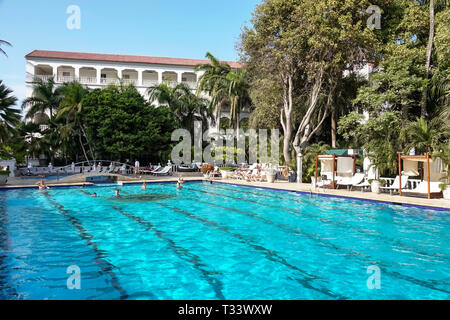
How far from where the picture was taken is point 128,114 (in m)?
26.7

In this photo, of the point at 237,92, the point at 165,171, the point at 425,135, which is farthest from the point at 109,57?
the point at 425,135

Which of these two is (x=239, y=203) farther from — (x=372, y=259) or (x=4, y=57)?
(x=4, y=57)

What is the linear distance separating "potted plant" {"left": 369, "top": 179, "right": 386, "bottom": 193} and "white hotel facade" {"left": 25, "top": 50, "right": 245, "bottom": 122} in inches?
912

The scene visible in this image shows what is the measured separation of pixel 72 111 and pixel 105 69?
39.4 feet

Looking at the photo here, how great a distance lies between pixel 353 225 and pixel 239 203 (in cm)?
479

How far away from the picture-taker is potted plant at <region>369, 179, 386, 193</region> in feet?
43.3

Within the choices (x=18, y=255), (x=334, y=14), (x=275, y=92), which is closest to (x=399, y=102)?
(x=334, y=14)

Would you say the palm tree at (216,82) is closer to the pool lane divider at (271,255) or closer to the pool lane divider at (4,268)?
the pool lane divider at (271,255)

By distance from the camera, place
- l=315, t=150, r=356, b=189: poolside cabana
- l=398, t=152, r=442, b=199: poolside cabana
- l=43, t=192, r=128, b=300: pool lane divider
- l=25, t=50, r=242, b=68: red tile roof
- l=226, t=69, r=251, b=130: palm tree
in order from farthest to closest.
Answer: l=25, t=50, r=242, b=68: red tile roof → l=226, t=69, r=251, b=130: palm tree → l=315, t=150, r=356, b=189: poolside cabana → l=398, t=152, r=442, b=199: poolside cabana → l=43, t=192, r=128, b=300: pool lane divider

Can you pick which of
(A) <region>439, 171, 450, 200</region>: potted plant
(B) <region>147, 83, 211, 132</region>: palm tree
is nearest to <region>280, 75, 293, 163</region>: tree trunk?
(A) <region>439, 171, 450, 200</region>: potted plant

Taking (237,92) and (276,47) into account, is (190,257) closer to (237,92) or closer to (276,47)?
(276,47)

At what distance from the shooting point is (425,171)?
13250mm

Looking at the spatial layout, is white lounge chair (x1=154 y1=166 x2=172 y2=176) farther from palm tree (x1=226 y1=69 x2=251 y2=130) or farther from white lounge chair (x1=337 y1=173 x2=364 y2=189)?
white lounge chair (x1=337 y1=173 x2=364 y2=189)
